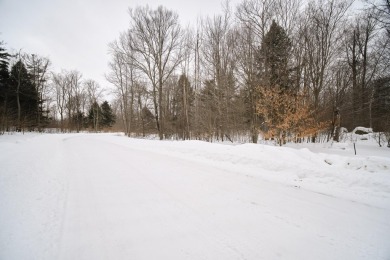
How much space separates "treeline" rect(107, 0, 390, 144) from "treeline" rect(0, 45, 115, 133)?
20.2 m

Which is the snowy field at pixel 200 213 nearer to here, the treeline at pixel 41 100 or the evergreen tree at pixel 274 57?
the evergreen tree at pixel 274 57

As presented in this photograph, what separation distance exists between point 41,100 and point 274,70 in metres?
48.0

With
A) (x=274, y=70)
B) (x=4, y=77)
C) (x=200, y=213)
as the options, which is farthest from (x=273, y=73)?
(x=4, y=77)

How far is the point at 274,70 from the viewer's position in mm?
14062

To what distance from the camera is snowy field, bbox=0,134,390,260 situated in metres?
2.39

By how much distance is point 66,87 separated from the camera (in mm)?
51438

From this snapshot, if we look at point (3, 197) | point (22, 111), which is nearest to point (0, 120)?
point (22, 111)

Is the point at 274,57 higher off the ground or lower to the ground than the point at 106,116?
higher

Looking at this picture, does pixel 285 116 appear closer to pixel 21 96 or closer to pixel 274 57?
pixel 274 57

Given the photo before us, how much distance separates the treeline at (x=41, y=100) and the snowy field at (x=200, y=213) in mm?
27957

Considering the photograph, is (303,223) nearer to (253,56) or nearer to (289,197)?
(289,197)

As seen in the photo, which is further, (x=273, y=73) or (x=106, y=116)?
(x=106, y=116)

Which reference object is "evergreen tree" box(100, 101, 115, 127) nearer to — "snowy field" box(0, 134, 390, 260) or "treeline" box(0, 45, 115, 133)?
"treeline" box(0, 45, 115, 133)

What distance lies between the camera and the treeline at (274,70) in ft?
41.9
